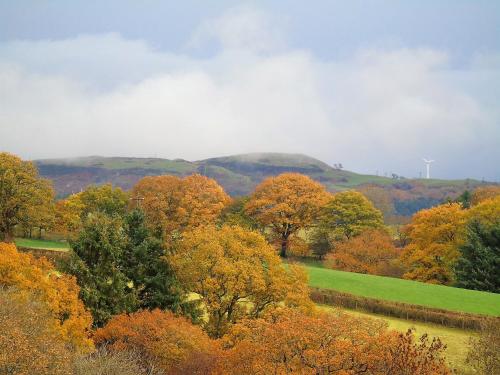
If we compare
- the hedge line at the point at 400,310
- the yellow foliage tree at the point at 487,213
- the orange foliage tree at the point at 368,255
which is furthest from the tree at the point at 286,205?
the hedge line at the point at 400,310

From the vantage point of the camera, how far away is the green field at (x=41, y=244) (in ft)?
269

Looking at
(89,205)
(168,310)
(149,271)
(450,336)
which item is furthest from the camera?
(89,205)

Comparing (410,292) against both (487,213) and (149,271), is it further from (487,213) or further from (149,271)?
(149,271)

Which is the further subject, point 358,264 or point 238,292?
point 358,264

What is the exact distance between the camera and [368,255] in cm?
7950

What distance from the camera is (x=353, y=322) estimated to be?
28.0 m

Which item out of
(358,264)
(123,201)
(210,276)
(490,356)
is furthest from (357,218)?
(490,356)

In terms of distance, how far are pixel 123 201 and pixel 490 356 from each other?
82.8m

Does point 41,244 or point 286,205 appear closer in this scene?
point 286,205

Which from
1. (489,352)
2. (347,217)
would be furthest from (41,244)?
(489,352)

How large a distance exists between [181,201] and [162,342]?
56618 millimetres

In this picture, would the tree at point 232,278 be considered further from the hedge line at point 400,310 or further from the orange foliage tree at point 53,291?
the hedge line at point 400,310

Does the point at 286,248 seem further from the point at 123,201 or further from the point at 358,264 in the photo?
the point at 123,201

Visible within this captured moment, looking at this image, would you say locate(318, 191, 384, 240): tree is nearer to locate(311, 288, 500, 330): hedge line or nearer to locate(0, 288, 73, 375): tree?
locate(311, 288, 500, 330): hedge line
